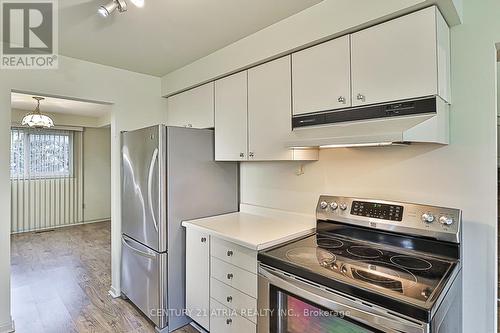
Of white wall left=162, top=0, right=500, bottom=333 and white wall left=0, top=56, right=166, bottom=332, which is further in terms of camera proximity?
white wall left=0, top=56, right=166, bottom=332

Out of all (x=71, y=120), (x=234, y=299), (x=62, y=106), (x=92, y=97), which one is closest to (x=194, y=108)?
(x=92, y=97)

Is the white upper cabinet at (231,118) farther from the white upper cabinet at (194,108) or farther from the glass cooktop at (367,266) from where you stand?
the glass cooktop at (367,266)

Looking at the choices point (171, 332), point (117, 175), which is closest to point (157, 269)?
point (171, 332)

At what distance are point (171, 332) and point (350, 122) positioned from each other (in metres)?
2.08

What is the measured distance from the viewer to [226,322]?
6.13ft

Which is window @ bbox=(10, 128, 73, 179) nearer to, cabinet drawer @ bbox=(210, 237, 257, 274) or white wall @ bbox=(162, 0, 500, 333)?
cabinet drawer @ bbox=(210, 237, 257, 274)

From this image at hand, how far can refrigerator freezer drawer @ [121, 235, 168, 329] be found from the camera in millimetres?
2174

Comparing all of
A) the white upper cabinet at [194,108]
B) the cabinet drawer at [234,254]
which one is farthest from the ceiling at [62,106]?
the cabinet drawer at [234,254]

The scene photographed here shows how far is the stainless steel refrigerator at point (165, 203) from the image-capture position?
7.13 feet

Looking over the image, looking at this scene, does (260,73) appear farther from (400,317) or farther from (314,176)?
(400,317)

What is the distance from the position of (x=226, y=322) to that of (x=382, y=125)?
1596 mm

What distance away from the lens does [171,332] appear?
7.21 feet

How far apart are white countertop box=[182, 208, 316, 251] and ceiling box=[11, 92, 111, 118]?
316 centimetres

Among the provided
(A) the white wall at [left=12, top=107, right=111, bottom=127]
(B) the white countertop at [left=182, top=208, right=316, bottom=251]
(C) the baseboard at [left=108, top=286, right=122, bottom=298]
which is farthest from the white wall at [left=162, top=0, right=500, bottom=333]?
(A) the white wall at [left=12, top=107, right=111, bottom=127]
